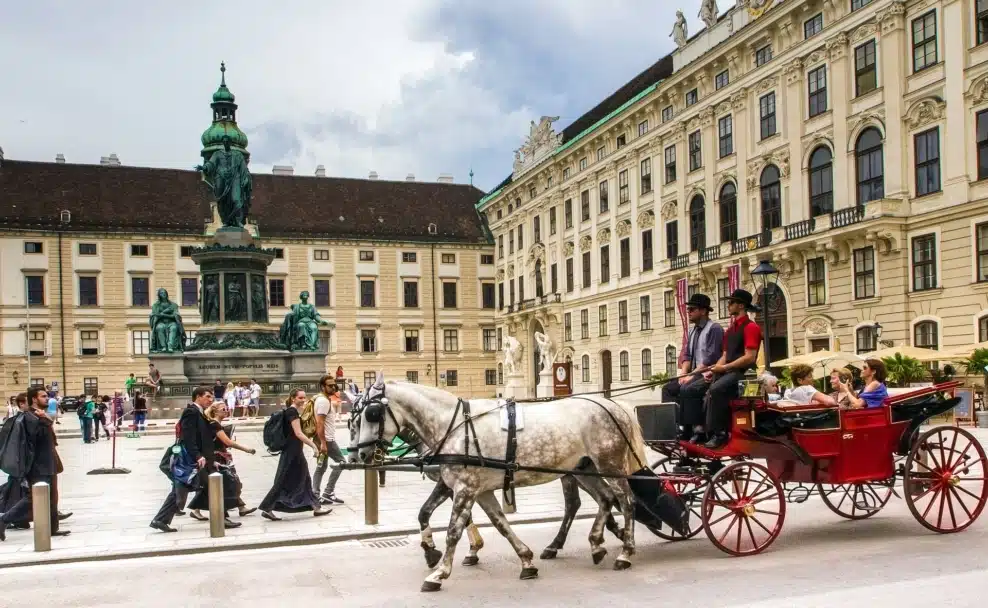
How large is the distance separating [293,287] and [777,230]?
3848cm

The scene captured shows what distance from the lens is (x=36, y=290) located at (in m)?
60.7

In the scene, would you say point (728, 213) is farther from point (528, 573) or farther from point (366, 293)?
point (528, 573)

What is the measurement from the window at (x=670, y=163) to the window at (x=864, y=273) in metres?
13.4

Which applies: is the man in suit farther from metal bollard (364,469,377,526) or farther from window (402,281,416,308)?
window (402,281,416,308)

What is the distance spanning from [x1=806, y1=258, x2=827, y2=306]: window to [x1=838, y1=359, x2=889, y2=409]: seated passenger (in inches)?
982

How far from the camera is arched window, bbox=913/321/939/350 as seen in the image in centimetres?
3003

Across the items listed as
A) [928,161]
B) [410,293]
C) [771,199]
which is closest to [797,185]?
[771,199]

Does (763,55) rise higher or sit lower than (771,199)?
higher

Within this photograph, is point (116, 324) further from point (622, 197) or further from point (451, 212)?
point (622, 197)

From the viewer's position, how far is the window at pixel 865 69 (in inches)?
1273

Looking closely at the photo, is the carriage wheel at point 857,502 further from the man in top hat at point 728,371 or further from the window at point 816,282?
the window at point 816,282

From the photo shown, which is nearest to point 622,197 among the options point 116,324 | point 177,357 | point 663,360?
point 663,360

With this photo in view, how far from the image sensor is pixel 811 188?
117ft

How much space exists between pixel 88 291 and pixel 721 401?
60.1 metres
